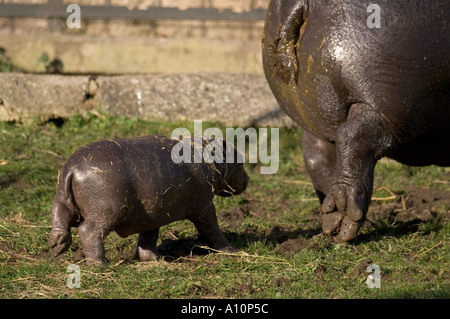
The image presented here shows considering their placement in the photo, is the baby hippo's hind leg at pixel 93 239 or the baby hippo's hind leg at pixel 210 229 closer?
the baby hippo's hind leg at pixel 93 239

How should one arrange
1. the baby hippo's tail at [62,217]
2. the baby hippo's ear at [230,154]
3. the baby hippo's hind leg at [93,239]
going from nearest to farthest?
the baby hippo's hind leg at [93,239]
the baby hippo's tail at [62,217]
the baby hippo's ear at [230,154]

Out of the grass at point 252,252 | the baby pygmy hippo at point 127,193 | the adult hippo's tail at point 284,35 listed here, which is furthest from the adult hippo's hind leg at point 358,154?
the baby pygmy hippo at point 127,193

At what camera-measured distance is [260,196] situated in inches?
281

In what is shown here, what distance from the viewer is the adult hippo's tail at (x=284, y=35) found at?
5.12 metres

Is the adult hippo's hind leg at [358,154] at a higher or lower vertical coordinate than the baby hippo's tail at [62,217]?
higher

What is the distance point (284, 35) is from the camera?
5.19m

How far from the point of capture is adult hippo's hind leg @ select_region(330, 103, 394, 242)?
488 centimetres

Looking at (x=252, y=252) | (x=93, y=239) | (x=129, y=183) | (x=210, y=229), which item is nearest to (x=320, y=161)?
(x=252, y=252)

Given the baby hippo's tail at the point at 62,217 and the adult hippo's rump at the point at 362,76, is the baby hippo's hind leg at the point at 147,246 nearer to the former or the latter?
the baby hippo's tail at the point at 62,217

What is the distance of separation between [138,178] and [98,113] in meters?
3.98

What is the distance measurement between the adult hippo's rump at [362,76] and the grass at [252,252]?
418mm

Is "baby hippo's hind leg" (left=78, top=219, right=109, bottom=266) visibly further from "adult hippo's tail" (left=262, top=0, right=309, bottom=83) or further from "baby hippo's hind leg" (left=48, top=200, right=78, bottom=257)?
"adult hippo's tail" (left=262, top=0, right=309, bottom=83)

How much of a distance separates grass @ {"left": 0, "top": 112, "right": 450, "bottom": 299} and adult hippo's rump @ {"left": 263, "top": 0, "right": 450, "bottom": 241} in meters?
0.42
